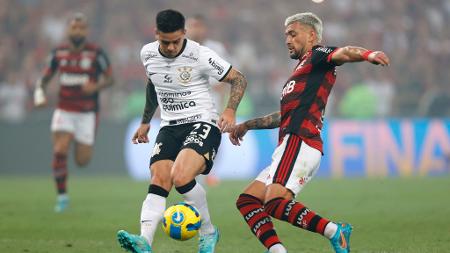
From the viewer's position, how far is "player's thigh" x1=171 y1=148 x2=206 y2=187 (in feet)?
26.4

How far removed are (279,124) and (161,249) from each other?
1.80 meters

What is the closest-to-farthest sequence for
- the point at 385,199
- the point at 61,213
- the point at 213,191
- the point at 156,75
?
the point at 156,75
the point at 61,213
the point at 385,199
the point at 213,191

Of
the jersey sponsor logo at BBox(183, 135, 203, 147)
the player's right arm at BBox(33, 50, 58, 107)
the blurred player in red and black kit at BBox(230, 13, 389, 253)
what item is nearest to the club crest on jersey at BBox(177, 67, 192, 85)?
the jersey sponsor logo at BBox(183, 135, 203, 147)

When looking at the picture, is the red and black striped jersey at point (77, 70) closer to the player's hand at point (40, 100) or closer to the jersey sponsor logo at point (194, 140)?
the player's hand at point (40, 100)

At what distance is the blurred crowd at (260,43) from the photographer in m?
21.7

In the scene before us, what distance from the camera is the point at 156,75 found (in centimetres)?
857

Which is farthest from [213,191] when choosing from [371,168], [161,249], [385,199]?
[161,249]

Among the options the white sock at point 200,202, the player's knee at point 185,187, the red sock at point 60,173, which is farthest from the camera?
the red sock at point 60,173

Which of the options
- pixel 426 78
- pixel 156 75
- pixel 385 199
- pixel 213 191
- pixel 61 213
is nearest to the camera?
pixel 156 75

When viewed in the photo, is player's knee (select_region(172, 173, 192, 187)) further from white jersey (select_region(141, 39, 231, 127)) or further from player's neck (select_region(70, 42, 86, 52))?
player's neck (select_region(70, 42, 86, 52))

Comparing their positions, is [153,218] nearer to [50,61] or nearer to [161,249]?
[161,249]

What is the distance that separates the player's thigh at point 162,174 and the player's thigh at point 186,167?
0.27 feet

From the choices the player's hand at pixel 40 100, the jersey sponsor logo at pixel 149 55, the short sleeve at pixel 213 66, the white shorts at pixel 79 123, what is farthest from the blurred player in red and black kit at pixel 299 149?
the white shorts at pixel 79 123

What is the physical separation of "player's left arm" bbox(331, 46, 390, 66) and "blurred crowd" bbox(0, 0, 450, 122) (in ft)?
45.2
